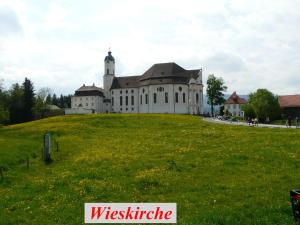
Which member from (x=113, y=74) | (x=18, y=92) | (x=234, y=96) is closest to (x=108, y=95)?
(x=113, y=74)

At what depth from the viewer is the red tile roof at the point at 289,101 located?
109 metres

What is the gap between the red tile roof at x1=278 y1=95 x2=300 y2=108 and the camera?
108781 mm

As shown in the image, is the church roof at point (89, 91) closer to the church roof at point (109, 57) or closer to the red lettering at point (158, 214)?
the church roof at point (109, 57)

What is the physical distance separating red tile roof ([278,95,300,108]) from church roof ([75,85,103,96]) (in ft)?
229

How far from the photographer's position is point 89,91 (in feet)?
486

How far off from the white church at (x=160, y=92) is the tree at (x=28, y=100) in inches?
468

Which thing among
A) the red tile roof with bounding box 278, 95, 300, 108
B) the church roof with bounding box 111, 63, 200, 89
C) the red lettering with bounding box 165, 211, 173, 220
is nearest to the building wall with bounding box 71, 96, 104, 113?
the church roof with bounding box 111, 63, 200, 89

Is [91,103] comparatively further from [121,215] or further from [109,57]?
[121,215]

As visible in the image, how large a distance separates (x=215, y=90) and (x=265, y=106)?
32.0 meters

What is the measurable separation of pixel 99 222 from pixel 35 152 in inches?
857

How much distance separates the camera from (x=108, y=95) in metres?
147

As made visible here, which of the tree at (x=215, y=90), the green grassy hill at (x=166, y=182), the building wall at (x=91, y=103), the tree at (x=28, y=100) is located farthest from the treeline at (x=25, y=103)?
the green grassy hill at (x=166, y=182)

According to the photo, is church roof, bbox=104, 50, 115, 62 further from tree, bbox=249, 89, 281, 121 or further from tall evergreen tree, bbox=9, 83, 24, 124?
tree, bbox=249, 89, 281, 121

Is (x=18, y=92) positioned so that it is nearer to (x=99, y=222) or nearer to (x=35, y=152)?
(x=35, y=152)
